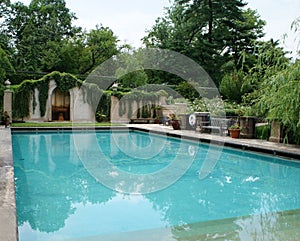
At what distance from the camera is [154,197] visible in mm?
4859

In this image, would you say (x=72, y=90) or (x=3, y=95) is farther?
(x=72, y=90)

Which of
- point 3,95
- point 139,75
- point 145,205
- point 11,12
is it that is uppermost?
point 11,12

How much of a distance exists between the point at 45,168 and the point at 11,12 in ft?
76.6

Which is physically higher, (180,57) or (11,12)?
(11,12)

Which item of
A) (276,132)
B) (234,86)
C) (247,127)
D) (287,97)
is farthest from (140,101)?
(287,97)

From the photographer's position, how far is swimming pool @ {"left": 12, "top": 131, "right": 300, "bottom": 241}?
3422 millimetres

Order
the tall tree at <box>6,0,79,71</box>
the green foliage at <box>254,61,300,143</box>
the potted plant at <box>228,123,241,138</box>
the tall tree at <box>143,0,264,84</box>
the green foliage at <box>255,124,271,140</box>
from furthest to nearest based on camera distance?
the tall tree at <box>6,0,79,71</box>
the tall tree at <box>143,0,264,84</box>
the potted plant at <box>228,123,241,138</box>
the green foliage at <box>255,124,271,140</box>
the green foliage at <box>254,61,300,143</box>

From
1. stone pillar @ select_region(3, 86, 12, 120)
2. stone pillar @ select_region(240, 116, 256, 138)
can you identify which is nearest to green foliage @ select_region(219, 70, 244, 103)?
stone pillar @ select_region(240, 116, 256, 138)

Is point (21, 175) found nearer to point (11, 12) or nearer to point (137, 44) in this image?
point (137, 44)

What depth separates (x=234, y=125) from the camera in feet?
37.1

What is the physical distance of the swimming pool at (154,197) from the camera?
11.2 ft

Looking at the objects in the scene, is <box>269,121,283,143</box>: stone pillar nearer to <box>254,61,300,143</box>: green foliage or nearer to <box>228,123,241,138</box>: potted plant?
<box>254,61,300,143</box>: green foliage

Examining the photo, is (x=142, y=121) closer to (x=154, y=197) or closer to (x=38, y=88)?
(x=38, y=88)

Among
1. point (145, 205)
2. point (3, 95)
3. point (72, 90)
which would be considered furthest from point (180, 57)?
point (145, 205)
